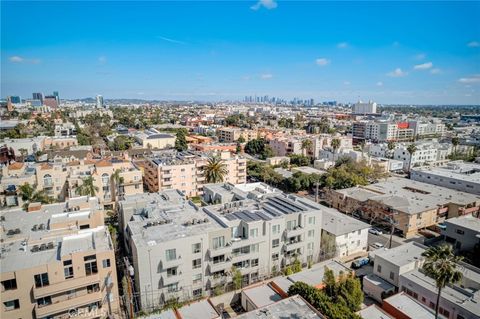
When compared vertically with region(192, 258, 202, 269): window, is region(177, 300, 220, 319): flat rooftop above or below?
below

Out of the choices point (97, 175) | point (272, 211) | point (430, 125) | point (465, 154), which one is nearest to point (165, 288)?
point (272, 211)

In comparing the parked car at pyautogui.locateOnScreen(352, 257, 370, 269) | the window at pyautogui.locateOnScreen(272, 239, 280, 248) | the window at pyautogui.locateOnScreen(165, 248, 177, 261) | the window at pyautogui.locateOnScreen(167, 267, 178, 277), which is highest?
the window at pyautogui.locateOnScreen(165, 248, 177, 261)

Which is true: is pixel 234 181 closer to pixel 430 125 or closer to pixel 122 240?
pixel 122 240

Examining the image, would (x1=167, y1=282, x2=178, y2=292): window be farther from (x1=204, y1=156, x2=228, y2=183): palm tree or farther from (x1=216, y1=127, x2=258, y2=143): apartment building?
(x1=216, y1=127, x2=258, y2=143): apartment building

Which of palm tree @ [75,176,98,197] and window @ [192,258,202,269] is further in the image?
palm tree @ [75,176,98,197]

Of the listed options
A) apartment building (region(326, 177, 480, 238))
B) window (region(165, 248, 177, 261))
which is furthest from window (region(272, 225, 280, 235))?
apartment building (region(326, 177, 480, 238))

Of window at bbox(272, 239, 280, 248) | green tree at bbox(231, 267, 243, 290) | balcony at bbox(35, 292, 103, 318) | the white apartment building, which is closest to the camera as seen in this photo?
balcony at bbox(35, 292, 103, 318)

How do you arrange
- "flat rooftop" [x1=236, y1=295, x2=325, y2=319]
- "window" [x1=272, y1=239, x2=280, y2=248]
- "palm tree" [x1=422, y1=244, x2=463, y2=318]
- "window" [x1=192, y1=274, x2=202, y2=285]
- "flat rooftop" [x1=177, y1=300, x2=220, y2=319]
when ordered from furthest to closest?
"window" [x1=272, y1=239, x2=280, y2=248] < "window" [x1=192, y1=274, x2=202, y2=285] < "flat rooftop" [x1=177, y1=300, x2=220, y2=319] < "flat rooftop" [x1=236, y1=295, x2=325, y2=319] < "palm tree" [x1=422, y1=244, x2=463, y2=318]
